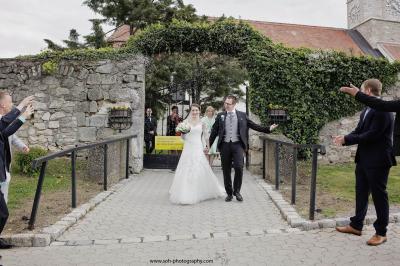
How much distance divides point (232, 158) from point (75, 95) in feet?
17.5

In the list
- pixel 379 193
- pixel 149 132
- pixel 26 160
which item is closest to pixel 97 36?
pixel 149 132

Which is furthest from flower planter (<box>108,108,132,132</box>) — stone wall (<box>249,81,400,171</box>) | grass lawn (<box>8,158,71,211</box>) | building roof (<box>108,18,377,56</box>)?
building roof (<box>108,18,377,56</box>)

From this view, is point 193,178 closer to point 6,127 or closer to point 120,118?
point 6,127

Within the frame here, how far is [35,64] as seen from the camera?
1057 cm

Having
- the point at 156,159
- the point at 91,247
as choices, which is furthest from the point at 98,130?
the point at 91,247

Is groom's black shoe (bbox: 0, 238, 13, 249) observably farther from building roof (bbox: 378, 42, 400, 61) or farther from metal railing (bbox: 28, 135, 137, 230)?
building roof (bbox: 378, 42, 400, 61)

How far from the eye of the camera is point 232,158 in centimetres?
698

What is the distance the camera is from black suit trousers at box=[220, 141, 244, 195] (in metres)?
6.79

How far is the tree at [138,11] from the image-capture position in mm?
15641

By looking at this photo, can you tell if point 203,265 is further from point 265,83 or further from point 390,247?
point 265,83

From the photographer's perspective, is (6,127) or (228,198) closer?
(6,127)

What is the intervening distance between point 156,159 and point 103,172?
2.73 meters

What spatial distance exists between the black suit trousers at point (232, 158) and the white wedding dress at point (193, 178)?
0.29 meters

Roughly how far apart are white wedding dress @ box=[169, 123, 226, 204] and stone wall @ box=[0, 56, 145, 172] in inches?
130
